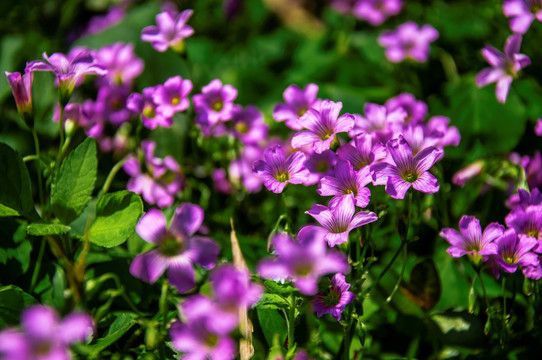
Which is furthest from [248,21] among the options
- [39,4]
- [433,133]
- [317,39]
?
[433,133]

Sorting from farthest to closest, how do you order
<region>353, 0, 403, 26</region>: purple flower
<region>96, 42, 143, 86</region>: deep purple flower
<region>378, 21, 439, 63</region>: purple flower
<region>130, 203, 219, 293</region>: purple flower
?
<region>353, 0, 403, 26</region>: purple flower, <region>378, 21, 439, 63</region>: purple flower, <region>96, 42, 143, 86</region>: deep purple flower, <region>130, 203, 219, 293</region>: purple flower

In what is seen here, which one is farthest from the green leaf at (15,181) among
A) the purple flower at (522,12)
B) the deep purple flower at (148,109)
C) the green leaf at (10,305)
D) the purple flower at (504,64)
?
→ the purple flower at (522,12)

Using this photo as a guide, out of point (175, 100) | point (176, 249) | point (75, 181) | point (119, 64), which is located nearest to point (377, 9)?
point (119, 64)

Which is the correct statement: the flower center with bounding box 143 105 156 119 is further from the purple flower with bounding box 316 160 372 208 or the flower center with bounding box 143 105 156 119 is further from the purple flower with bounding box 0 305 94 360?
the purple flower with bounding box 0 305 94 360

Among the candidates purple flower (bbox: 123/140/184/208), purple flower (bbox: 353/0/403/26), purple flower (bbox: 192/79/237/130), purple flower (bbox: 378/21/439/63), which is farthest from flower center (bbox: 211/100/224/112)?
purple flower (bbox: 353/0/403/26)

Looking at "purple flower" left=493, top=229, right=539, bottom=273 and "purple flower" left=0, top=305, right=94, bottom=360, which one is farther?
"purple flower" left=493, top=229, right=539, bottom=273

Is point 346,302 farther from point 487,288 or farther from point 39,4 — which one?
point 39,4

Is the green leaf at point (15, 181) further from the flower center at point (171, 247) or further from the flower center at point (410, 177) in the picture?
the flower center at point (410, 177)
